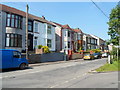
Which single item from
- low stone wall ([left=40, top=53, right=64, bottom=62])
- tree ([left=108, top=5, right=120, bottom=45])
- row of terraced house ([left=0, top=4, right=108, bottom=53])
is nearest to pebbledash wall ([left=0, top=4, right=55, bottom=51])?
row of terraced house ([left=0, top=4, right=108, bottom=53])

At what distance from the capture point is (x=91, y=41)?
7431cm

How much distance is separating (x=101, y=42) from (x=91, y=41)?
18533mm

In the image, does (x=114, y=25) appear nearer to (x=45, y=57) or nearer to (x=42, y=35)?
(x=42, y=35)

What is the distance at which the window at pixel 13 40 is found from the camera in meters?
26.9

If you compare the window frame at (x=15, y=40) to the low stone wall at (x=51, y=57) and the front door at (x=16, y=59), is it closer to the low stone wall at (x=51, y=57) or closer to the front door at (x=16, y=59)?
the low stone wall at (x=51, y=57)

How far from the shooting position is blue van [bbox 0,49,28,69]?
1567 cm

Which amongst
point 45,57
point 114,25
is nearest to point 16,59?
point 45,57

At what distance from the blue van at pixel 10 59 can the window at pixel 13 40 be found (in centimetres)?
1027

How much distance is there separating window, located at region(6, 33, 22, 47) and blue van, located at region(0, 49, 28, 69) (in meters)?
10.3

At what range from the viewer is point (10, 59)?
1625 cm

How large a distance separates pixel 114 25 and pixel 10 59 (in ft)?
86.2

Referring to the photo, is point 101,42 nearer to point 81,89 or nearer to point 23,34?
point 23,34

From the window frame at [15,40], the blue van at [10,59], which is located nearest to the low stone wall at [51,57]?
the window frame at [15,40]

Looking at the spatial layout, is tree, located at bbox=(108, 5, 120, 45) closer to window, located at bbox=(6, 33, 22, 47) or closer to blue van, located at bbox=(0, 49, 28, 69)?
window, located at bbox=(6, 33, 22, 47)
